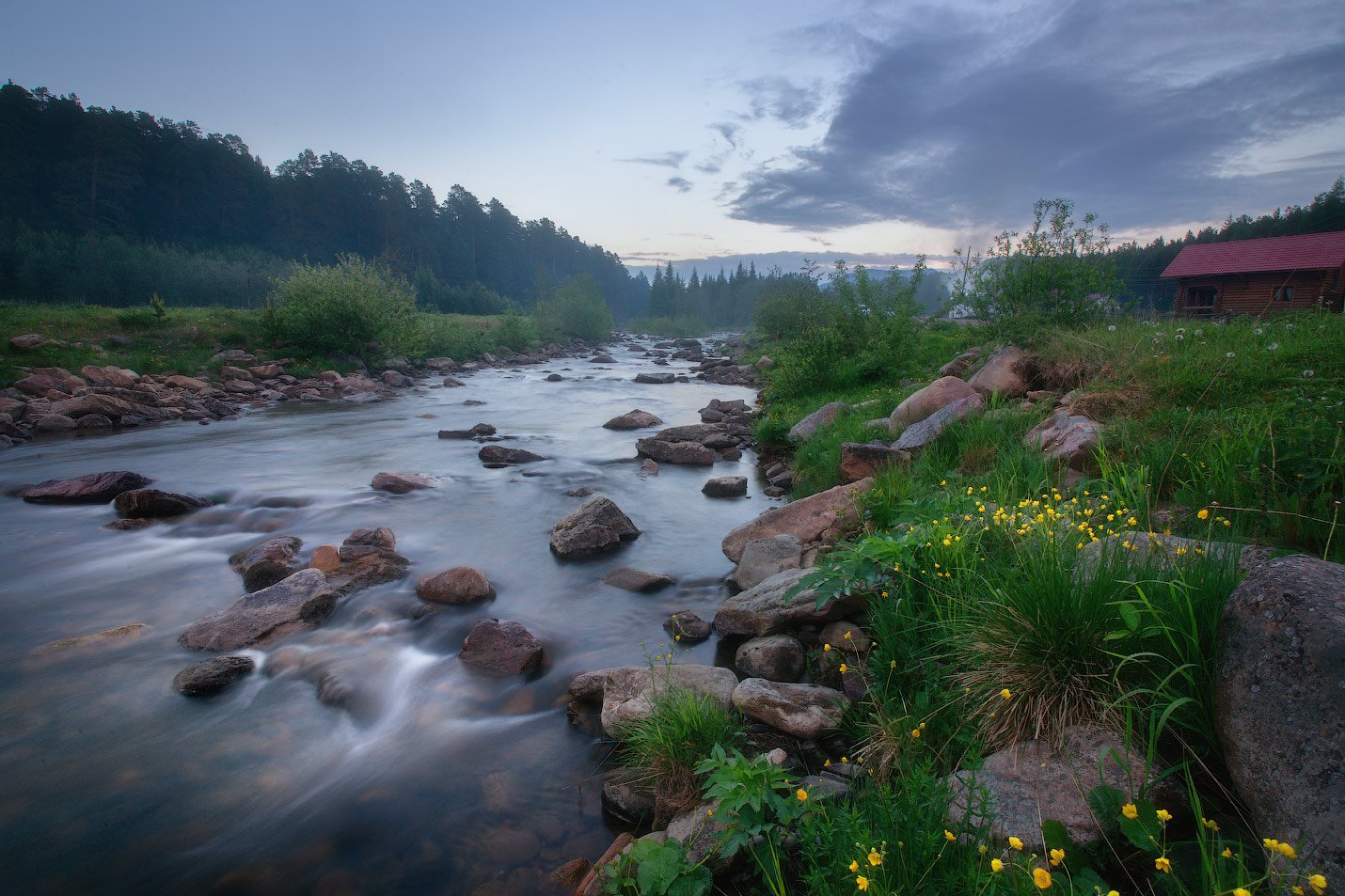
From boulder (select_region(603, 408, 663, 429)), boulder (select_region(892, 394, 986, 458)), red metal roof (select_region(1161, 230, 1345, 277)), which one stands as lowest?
boulder (select_region(603, 408, 663, 429))

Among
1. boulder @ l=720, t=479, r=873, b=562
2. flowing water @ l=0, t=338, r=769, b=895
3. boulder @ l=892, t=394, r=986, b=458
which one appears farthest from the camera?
boulder @ l=892, t=394, r=986, b=458

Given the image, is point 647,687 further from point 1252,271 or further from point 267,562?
point 1252,271

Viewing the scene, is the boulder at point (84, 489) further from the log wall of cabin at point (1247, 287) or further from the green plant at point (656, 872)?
the log wall of cabin at point (1247, 287)

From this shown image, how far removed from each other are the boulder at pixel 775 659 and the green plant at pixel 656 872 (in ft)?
6.25

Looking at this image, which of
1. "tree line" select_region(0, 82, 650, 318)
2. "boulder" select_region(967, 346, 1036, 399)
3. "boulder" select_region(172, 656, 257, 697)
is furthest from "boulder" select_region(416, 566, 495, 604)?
"tree line" select_region(0, 82, 650, 318)

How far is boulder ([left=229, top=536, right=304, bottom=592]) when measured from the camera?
7.94 meters

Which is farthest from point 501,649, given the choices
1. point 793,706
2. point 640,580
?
point 793,706

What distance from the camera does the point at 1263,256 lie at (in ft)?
91.1

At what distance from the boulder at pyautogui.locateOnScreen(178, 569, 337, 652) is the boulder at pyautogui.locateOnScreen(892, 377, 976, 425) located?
8376 millimetres

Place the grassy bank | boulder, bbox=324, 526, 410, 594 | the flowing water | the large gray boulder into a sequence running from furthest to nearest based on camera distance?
boulder, bbox=324, 526, 410, 594, the large gray boulder, the flowing water, the grassy bank

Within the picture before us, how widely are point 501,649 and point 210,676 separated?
8.51 ft

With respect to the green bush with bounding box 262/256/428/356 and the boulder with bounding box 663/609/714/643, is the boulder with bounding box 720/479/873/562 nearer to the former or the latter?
the boulder with bounding box 663/609/714/643

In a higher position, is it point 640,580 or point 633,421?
point 640,580

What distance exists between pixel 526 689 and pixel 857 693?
3156 mm
